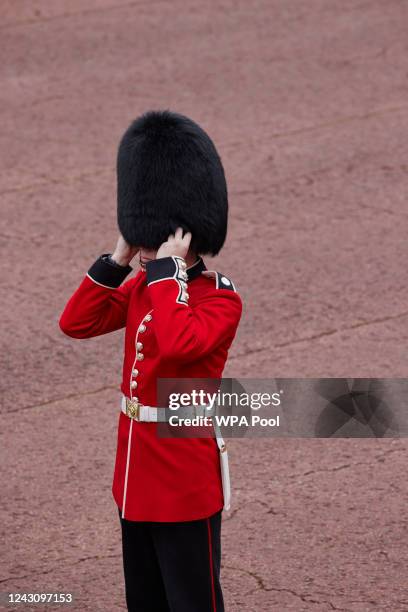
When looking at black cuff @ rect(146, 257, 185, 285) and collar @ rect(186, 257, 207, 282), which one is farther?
collar @ rect(186, 257, 207, 282)

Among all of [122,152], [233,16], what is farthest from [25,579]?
[233,16]

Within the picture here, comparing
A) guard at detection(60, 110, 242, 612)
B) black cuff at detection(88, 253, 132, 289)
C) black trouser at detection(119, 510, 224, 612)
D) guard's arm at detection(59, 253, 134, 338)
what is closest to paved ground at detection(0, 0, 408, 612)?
black trouser at detection(119, 510, 224, 612)

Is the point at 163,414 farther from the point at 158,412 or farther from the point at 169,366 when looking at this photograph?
the point at 169,366

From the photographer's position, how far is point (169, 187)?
373 cm

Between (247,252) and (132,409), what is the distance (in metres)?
3.92

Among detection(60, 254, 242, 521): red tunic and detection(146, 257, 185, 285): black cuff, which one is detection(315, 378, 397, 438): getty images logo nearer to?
detection(60, 254, 242, 521): red tunic

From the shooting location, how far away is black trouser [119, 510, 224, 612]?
367 cm

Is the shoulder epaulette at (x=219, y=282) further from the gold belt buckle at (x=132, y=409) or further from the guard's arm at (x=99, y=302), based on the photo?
the gold belt buckle at (x=132, y=409)

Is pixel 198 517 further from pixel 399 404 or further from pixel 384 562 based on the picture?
pixel 399 404

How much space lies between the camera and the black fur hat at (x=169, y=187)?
12.2 feet

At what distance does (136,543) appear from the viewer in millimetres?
3766

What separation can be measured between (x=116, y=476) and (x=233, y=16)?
8.28 m

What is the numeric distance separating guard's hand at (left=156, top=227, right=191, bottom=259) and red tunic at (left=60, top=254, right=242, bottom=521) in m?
0.03

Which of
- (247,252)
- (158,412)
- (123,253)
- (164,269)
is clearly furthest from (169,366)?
(247,252)
